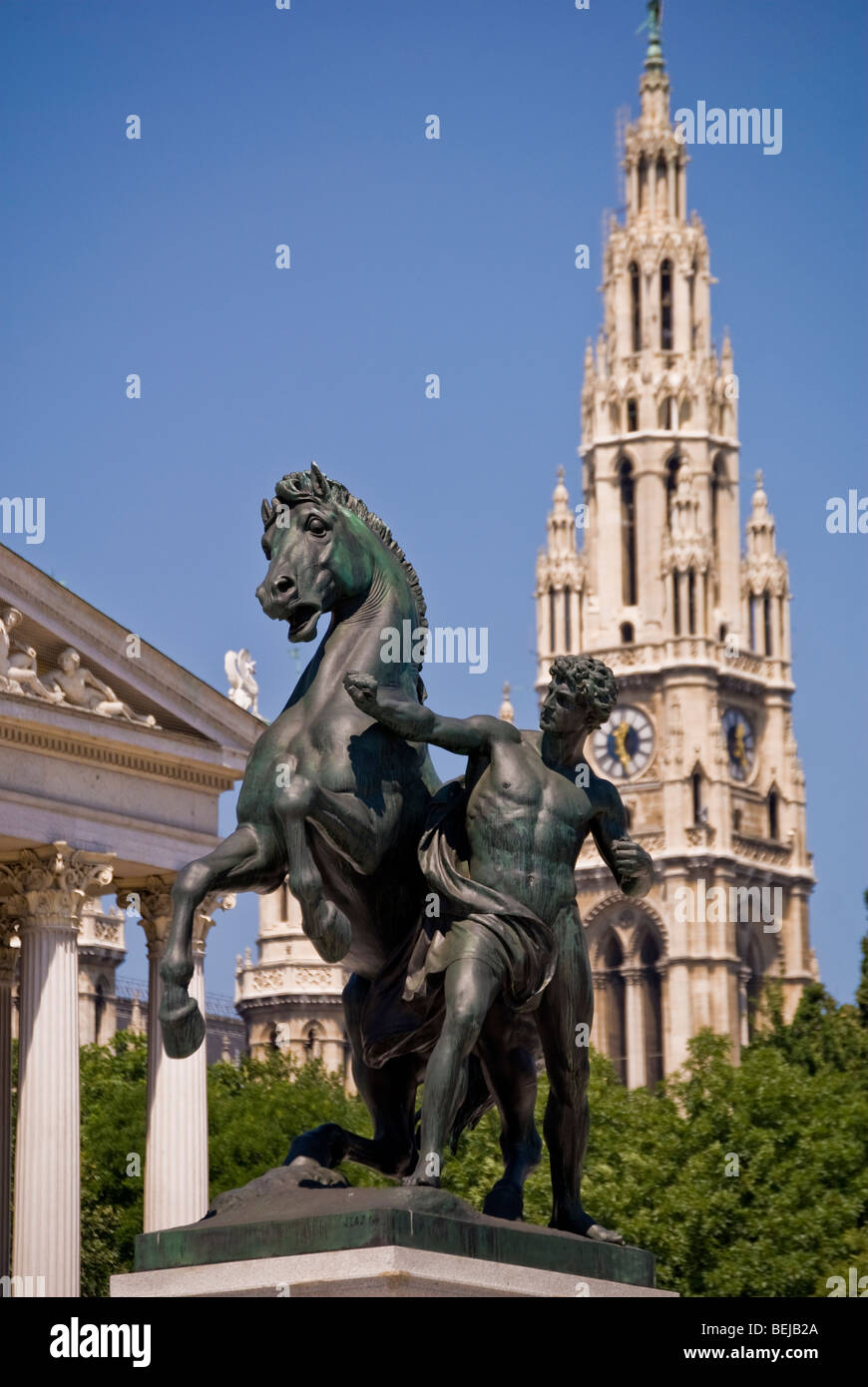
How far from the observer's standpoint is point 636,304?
195 m

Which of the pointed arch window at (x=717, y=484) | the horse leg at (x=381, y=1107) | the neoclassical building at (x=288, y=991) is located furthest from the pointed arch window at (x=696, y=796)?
the horse leg at (x=381, y=1107)

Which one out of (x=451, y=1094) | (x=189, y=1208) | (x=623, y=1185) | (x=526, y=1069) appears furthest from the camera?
(x=623, y=1185)

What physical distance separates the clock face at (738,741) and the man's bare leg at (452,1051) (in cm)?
17763

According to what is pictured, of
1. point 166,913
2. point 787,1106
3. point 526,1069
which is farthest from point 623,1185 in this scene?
point 526,1069

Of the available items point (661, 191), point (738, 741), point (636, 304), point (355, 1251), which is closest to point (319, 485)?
point (355, 1251)

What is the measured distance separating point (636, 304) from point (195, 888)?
182m

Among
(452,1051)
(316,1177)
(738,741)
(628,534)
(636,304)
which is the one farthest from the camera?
(628,534)

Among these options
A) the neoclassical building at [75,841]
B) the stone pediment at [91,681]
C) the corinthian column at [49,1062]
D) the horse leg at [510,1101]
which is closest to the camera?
the horse leg at [510,1101]

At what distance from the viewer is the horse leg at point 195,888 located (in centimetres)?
1505

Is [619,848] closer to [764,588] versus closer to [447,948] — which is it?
[447,948]

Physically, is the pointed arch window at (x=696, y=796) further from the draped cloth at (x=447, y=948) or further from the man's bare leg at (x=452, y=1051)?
the man's bare leg at (x=452, y=1051)

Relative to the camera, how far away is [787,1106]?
7056 cm
